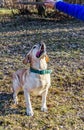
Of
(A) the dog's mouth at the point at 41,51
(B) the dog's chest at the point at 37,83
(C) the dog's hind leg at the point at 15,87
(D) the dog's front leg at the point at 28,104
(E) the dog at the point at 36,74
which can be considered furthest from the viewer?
(C) the dog's hind leg at the point at 15,87

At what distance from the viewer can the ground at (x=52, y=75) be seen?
4680mm

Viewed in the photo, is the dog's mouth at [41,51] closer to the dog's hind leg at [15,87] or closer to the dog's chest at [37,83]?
the dog's chest at [37,83]

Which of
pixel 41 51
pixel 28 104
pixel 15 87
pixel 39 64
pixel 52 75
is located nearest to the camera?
pixel 41 51

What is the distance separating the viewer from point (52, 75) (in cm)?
638

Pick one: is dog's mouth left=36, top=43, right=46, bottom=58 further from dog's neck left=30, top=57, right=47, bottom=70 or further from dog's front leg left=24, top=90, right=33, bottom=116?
dog's front leg left=24, top=90, right=33, bottom=116

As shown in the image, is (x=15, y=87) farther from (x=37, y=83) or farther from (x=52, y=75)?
(x=52, y=75)

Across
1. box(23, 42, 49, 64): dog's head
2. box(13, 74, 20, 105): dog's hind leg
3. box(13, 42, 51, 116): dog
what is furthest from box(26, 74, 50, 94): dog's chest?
box(13, 74, 20, 105): dog's hind leg

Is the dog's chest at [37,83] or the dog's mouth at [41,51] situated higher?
the dog's mouth at [41,51]

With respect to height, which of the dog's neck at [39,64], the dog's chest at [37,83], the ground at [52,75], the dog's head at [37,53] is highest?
the dog's head at [37,53]

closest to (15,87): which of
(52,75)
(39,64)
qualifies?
(39,64)

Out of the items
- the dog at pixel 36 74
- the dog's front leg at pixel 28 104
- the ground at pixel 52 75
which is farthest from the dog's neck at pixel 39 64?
the ground at pixel 52 75

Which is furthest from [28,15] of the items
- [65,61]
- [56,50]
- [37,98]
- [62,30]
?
[37,98]

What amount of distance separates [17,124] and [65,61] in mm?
2947

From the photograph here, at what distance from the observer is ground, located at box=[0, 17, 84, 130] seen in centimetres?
468
